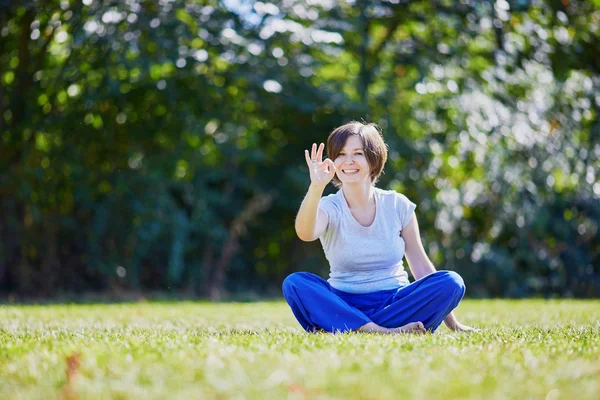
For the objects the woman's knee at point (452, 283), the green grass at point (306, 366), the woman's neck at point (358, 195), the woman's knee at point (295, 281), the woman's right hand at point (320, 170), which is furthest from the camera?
the woman's neck at point (358, 195)

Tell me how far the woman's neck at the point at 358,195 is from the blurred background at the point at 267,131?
4.29m

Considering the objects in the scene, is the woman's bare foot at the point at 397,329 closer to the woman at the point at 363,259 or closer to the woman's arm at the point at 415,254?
the woman at the point at 363,259

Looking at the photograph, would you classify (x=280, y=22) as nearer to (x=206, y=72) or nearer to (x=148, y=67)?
(x=206, y=72)

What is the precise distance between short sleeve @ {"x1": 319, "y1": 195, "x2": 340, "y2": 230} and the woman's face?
0.47ft

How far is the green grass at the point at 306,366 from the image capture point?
2.17 meters

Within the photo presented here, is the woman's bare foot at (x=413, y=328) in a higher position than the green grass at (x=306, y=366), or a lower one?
lower

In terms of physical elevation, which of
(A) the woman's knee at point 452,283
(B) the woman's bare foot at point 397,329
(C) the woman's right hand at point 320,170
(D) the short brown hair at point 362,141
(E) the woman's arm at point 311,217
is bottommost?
(B) the woman's bare foot at point 397,329

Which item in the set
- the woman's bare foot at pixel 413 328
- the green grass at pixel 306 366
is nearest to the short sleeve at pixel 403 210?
the woman's bare foot at pixel 413 328

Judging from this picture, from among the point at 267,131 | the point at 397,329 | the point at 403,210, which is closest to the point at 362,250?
the point at 403,210

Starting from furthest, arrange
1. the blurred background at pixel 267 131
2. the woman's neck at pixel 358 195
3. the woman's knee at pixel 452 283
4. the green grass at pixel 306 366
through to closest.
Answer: the blurred background at pixel 267 131 → the woman's neck at pixel 358 195 → the woman's knee at pixel 452 283 → the green grass at pixel 306 366

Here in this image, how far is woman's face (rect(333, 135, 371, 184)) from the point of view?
407cm

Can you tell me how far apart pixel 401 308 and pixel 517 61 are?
6042 mm

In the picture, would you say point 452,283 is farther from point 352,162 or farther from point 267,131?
point 267,131

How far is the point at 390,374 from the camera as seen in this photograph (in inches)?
93.2
